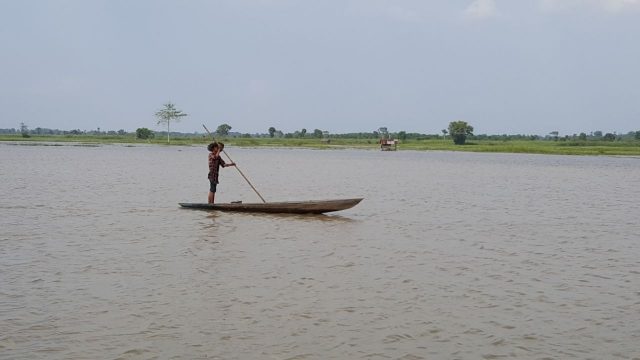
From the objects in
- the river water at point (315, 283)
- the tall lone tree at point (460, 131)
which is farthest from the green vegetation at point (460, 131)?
the river water at point (315, 283)

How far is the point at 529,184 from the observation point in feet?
105

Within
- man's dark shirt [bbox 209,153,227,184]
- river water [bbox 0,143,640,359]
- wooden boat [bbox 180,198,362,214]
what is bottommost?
river water [bbox 0,143,640,359]

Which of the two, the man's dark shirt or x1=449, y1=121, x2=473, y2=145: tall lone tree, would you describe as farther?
x1=449, y1=121, x2=473, y2=145: tall lone tree

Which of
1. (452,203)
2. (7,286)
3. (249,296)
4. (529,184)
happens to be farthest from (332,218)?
(529,184)

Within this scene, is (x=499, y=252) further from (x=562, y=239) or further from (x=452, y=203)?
(x=452, y=203)

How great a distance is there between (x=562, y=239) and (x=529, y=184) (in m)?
17.9

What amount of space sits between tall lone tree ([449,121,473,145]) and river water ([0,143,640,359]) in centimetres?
8382

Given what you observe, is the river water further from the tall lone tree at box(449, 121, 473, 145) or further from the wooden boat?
the tall lone tree at box(449, 121, 473, 145)

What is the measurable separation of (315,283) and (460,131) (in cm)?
9898

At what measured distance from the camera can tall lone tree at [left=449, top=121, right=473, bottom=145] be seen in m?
102

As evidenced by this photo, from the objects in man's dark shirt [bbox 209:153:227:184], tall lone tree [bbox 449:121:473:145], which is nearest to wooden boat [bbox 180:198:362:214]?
man's dark shirt [bbox 209:153:227:184]

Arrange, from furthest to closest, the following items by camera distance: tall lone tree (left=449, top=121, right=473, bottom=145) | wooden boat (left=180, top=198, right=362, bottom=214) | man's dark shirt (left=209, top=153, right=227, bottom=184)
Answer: tall lone tree (left=449, top=121, right=473, bottom=145)
man's dark shirt (left=209, top=153, right=227, bottom=184)
wooden boat (left=180, top=198, right=362, bottom=214)

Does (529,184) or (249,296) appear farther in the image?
(529,184)

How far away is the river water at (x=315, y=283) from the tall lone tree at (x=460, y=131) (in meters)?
83.8
